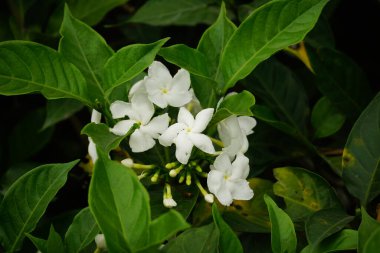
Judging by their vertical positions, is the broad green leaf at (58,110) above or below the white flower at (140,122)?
below

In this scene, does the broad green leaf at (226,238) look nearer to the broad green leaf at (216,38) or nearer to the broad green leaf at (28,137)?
the broad green leaf at (216,38)

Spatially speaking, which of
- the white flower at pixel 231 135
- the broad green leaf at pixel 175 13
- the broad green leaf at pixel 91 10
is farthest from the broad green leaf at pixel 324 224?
the broad green leaf at pixel 91 10

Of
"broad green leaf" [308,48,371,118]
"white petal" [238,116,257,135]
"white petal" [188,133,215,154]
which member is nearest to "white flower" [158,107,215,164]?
"white petal" [188,133,215,154]

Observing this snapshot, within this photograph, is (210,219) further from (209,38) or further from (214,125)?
(209,38)

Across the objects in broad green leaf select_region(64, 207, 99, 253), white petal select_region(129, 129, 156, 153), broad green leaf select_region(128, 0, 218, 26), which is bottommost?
broad green leaf select_region(64, 207, 99, 253)

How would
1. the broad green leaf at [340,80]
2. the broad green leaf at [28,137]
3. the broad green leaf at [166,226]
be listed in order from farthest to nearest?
the broad green leaf at [28,137] → the broad green leaf at [340,80] → the broad green leaf at [166,226]

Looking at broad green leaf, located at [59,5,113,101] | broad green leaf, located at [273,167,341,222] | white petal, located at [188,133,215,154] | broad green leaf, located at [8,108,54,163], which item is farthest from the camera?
broad green leaf, located at [8,108,54,163]

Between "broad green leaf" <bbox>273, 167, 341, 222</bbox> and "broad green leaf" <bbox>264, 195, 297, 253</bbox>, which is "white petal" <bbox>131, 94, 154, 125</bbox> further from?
"broad green leaf" <bbox>273, 167, 341, 222</bbox>
